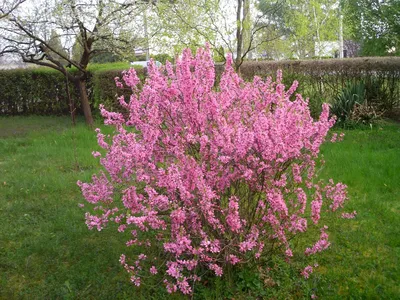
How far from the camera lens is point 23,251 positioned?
4602 mm

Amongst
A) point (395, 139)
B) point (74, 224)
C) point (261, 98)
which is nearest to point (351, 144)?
point (395, 139)

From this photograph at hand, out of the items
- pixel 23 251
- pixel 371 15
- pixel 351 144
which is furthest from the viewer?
pixel 371 15

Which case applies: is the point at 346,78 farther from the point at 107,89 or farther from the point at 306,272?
the point at 306,272

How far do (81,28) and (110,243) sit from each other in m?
8.36

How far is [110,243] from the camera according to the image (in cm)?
471

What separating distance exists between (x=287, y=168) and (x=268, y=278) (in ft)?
3.30

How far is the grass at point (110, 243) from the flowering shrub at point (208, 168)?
0.30m

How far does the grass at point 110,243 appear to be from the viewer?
375 centimetres

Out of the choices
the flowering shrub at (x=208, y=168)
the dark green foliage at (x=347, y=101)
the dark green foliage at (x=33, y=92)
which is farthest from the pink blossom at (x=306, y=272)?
the dark green foliage at (x=33, y=92)

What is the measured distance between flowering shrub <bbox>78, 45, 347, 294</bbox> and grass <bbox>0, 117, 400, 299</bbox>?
296 millimetres

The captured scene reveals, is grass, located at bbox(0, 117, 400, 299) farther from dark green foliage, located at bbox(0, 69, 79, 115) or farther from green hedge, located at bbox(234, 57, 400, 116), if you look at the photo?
dark green foliage, located at bbox(0, 69, 79, 115)

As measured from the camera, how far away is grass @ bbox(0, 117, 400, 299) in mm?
3750

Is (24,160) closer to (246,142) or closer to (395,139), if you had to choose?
(246,142)

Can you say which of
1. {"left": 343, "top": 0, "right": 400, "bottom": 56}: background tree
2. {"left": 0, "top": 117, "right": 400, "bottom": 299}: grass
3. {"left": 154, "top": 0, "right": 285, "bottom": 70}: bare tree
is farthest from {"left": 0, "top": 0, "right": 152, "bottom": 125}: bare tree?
{"left": 343, "top": 0, "right": 400, "bottom": 56}: background tree
